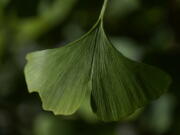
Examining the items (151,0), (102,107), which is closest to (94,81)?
(102,107)

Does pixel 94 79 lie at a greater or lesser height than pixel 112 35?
greater

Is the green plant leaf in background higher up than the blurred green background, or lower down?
higher up

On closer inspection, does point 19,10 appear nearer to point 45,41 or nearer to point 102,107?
point 45,41

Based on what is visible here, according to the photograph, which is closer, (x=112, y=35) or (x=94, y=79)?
(x=94, y=79)

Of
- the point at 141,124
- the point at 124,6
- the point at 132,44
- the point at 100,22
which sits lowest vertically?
the point at 141,124

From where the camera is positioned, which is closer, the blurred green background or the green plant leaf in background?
the green plant leaf in background
